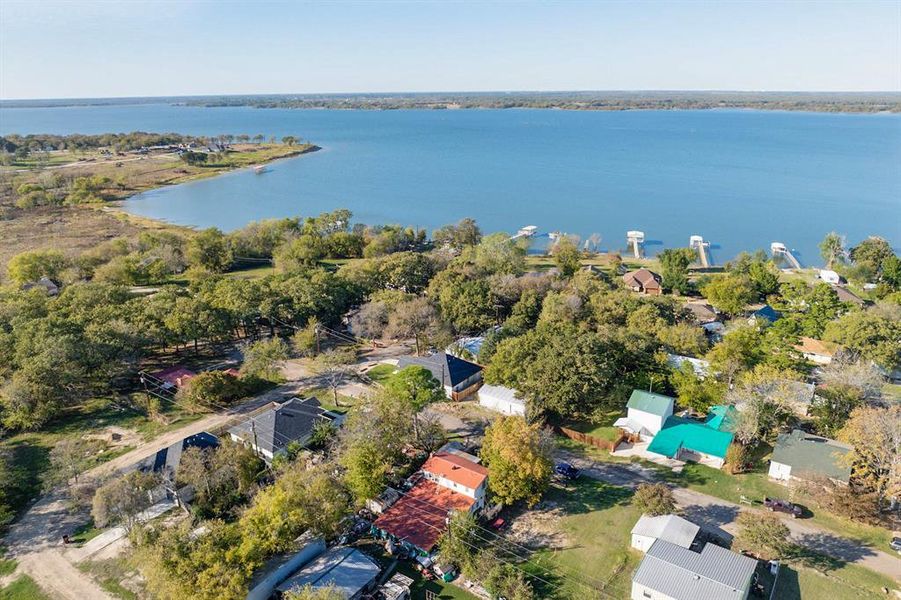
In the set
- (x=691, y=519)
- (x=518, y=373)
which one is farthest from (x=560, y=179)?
(x=691, y=519)

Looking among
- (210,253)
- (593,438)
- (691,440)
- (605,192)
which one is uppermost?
(605,192)

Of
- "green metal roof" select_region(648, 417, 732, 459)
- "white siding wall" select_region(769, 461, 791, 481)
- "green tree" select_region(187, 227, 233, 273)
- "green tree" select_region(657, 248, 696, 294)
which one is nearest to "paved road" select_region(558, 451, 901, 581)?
"green metal roof" select_region(648, 417, 732, 459)

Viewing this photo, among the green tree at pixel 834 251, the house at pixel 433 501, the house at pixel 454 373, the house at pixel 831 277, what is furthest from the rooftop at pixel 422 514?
the green tree at pixel 834 251

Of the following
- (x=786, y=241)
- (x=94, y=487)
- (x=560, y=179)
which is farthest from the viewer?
(x=560, y=179)

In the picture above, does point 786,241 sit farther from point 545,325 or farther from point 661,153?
point 661,153

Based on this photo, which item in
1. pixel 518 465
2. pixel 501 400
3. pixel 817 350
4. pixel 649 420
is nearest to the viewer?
pixel 518 465

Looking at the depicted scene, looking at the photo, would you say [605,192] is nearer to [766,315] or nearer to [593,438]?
[766,315]

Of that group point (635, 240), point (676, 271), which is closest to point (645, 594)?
point (676, 271)
